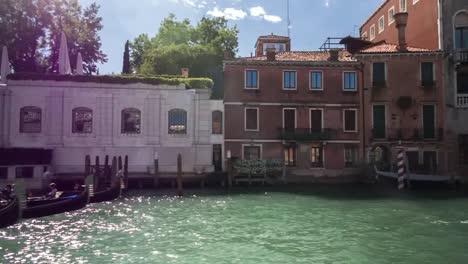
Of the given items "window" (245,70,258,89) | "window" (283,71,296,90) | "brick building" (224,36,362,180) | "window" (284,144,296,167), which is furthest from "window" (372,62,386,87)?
"window" (245,70,258,89)

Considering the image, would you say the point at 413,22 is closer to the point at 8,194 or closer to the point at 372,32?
the point at 372,32

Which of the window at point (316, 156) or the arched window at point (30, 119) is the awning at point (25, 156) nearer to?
the arched window at point (30, 119)

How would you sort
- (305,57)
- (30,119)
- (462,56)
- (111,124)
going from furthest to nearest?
1. (305,57)
2. (111,124)
3. (462,56)
4. (30,119)

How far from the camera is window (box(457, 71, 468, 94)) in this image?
30284 millimetres

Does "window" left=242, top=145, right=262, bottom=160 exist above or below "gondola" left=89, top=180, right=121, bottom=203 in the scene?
above

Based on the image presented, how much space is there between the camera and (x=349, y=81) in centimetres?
3189

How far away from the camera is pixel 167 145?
1189 inches

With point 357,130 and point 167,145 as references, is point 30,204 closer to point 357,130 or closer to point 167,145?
point 167,145

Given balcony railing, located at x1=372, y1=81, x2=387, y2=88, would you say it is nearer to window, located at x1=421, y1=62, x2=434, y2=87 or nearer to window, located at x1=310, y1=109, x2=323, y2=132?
window, located at x1=421, y1=62, x2=434, y2=87

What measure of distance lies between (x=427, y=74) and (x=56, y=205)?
25.1 meters

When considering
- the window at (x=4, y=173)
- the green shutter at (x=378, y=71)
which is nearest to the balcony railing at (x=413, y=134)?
the green shutter at (x=378, y=71)

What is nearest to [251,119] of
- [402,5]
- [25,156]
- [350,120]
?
[350,120]

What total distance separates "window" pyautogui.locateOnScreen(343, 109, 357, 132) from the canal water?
31.4 feet

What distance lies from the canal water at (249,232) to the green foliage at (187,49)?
20.2m
